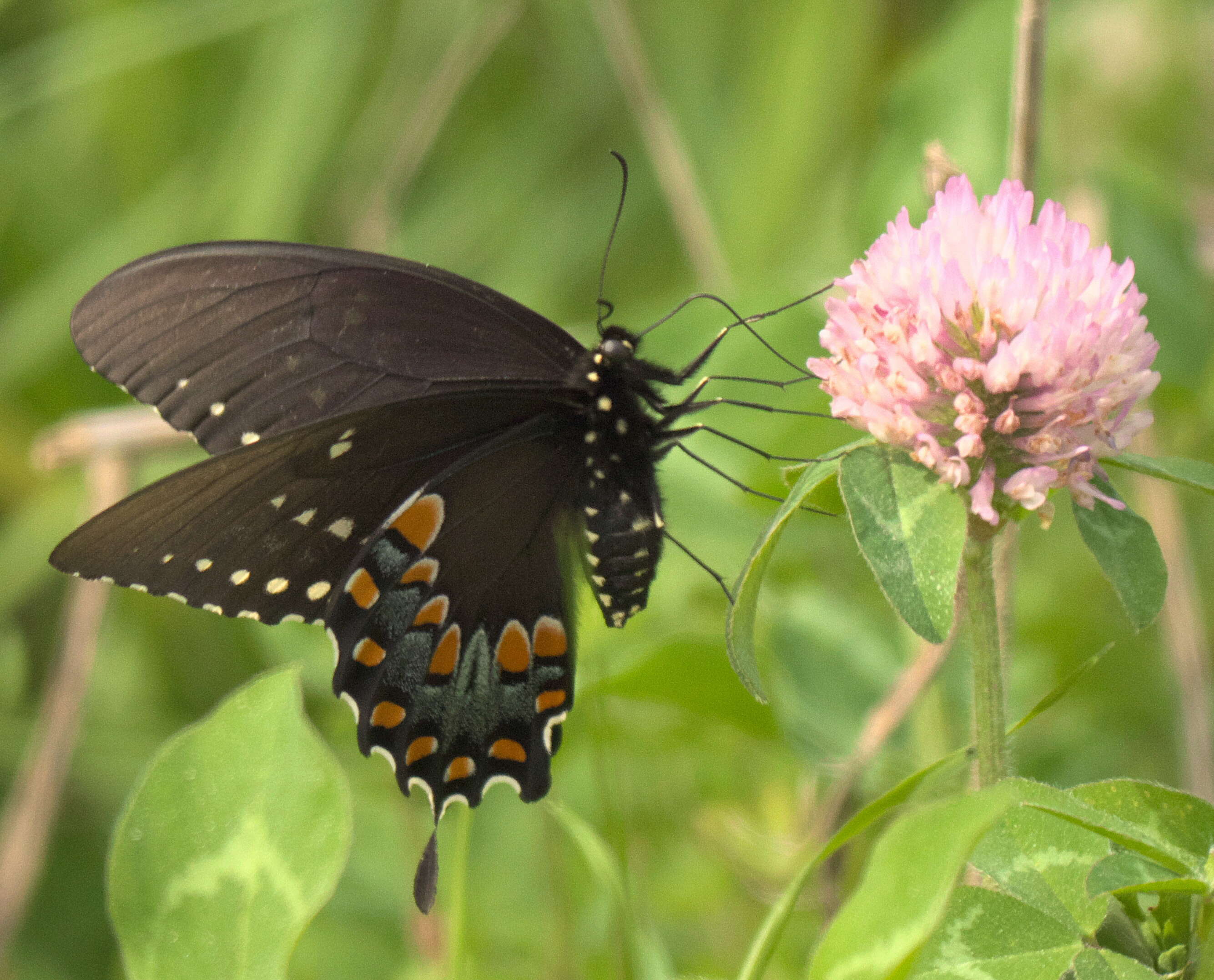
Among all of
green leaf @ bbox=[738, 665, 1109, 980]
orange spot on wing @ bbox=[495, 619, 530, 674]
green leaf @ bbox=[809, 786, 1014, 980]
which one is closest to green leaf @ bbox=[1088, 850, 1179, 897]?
green leaf @ bbox=[738, 665, 1109, 980]

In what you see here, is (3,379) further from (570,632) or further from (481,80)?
(570,632)

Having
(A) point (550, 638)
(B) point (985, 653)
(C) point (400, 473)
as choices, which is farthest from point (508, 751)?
(B) point (985, 653)

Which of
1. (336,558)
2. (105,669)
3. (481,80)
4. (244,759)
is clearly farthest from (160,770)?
(481,80)

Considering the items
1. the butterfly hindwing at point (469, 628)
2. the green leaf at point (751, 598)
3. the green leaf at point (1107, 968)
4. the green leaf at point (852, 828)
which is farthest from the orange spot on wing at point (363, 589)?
the green leaf at point (1107, 968)

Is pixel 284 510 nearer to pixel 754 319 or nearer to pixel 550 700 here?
pixel 550 700

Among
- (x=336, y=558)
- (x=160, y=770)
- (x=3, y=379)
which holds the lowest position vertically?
(x=160, y=770)
